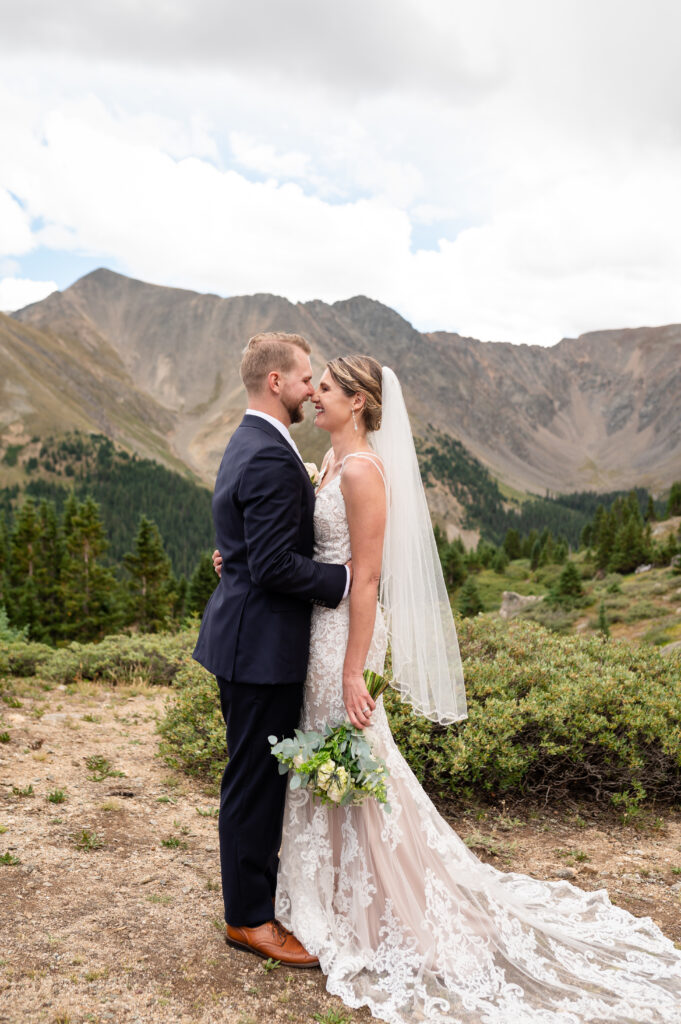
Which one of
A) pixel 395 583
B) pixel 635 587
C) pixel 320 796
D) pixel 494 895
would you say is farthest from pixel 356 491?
pixel 635 587

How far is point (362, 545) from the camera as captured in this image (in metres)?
4.25

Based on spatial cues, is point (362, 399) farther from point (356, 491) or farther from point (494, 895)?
point (494, 895)

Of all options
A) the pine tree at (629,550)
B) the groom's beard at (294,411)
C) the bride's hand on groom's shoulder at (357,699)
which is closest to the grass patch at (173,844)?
the bride's hand on groom's shoulder at (357,699)

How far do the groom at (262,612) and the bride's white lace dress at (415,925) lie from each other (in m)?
0.16

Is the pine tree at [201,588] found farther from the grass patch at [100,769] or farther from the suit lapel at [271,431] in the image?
the suit lapel at [271,431]

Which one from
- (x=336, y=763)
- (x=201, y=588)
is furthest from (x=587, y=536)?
(x=336, y=763)

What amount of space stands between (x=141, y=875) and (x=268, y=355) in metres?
A: 4.11

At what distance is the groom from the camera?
4.00 m

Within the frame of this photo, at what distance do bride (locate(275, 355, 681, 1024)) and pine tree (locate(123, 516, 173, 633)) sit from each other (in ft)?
190

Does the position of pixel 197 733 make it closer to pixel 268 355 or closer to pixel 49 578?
pixel 268 355

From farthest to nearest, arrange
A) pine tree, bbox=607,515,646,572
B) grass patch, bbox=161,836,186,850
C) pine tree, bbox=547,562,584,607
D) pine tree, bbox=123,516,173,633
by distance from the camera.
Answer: pine tree, bbox=607,515,646,572
pine tree, bbox=123,516,173,633
pine tree, bbox=547,562,584,607
grass patch, bbox=161,836,186,850

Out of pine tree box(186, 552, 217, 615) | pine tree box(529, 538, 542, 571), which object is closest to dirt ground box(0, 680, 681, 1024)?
pine tree box(186, 552, 217, 615)

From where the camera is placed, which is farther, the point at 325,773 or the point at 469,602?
the point at 469,602

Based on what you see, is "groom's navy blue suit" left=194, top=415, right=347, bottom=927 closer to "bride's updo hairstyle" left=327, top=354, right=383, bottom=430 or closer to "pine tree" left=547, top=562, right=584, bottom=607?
"bride's updo hairstyle" left=327, top=354, right=383, bottom=430
